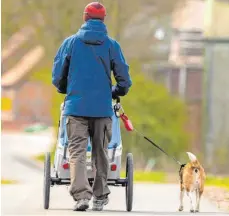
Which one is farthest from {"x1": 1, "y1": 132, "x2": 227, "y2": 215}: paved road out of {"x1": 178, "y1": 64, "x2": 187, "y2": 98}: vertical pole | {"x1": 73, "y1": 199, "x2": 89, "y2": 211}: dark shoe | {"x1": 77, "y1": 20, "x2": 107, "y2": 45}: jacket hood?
{"x1": 178, "y1": 64, "x2": 187, "y2": 98}: vertical pole

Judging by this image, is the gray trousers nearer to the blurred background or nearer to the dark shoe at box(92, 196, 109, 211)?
the dark shoe at box(92, 196, 109, 211)

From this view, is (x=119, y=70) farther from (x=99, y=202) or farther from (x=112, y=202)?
(x=112, y=202)

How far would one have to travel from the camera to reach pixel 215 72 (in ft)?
145

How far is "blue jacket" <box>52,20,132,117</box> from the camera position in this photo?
440 inches

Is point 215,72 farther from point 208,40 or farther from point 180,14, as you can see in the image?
point 180,14

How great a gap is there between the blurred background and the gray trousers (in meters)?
23.1

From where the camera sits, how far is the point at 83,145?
11266 mm

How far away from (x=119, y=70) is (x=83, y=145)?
2.64 feet

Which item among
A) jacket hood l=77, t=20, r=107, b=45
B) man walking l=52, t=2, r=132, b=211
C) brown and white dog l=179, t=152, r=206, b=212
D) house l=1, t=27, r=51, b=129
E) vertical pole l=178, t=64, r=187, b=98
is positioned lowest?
house l=1, t=27, r=51, b=129

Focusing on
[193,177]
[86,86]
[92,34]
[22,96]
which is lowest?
[22,96]

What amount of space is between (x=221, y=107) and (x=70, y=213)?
33.3 m

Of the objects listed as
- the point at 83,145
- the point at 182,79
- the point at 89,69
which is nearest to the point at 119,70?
the point at 89,69

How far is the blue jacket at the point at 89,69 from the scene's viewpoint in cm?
1119

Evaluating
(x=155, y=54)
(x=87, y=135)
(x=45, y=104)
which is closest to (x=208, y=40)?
(x=155, y=54)
